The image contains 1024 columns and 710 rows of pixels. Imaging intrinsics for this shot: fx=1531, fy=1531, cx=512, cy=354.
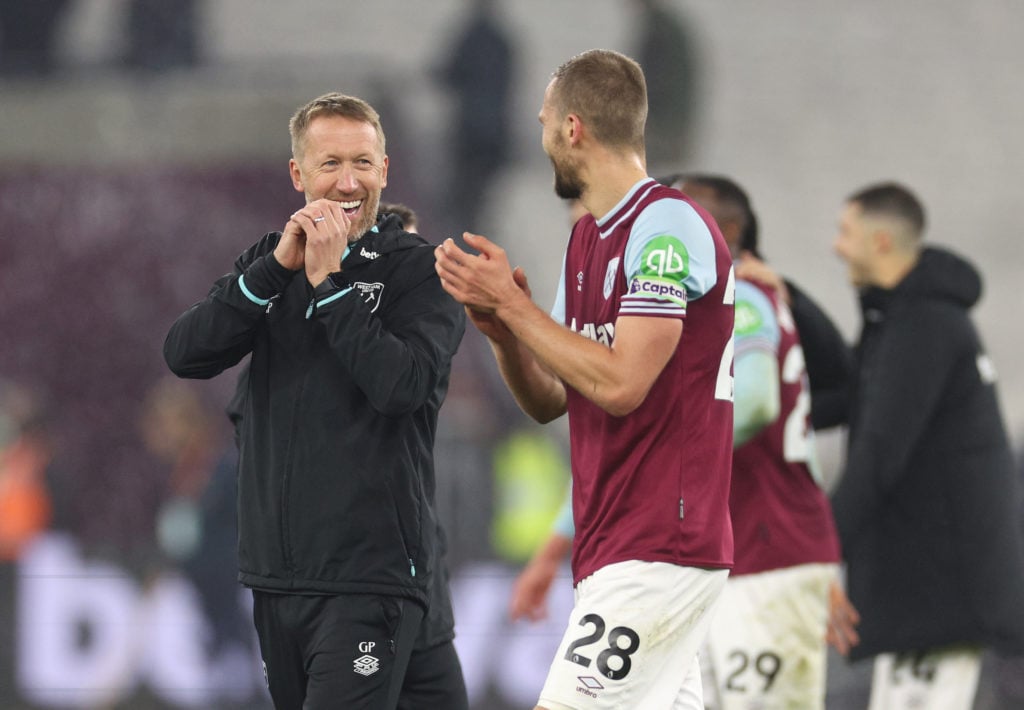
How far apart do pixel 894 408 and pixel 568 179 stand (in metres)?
2.19

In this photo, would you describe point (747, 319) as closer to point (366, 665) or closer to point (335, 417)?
point (335, 417)

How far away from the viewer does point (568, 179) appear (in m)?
3.40

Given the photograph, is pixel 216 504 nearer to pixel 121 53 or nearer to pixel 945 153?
pixel 121 53

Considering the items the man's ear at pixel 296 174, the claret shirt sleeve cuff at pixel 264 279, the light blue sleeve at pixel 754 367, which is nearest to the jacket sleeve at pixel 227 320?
the claret shirt sleeve cuff at pixel 264 279

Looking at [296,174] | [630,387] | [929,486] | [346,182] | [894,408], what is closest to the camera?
[630,387]

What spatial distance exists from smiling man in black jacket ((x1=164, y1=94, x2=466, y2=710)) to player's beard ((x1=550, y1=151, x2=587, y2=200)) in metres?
0.43

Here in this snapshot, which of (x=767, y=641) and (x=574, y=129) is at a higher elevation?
(x=574, y=129)

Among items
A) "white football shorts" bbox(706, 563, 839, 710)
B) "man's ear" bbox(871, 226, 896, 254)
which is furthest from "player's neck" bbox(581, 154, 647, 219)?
"man's ear" bbox(871, 226, 896, 254)

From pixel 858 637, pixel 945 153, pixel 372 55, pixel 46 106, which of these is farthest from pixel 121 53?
pixel 858 637

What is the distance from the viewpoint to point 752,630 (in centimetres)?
468

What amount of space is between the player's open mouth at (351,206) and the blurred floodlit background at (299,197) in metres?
5.40

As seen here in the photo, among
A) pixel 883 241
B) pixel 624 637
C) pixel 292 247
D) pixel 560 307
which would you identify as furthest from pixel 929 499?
pixel 292 247

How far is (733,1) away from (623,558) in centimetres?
1082

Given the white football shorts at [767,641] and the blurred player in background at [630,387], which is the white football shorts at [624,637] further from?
the white football shorts at [767,641]
